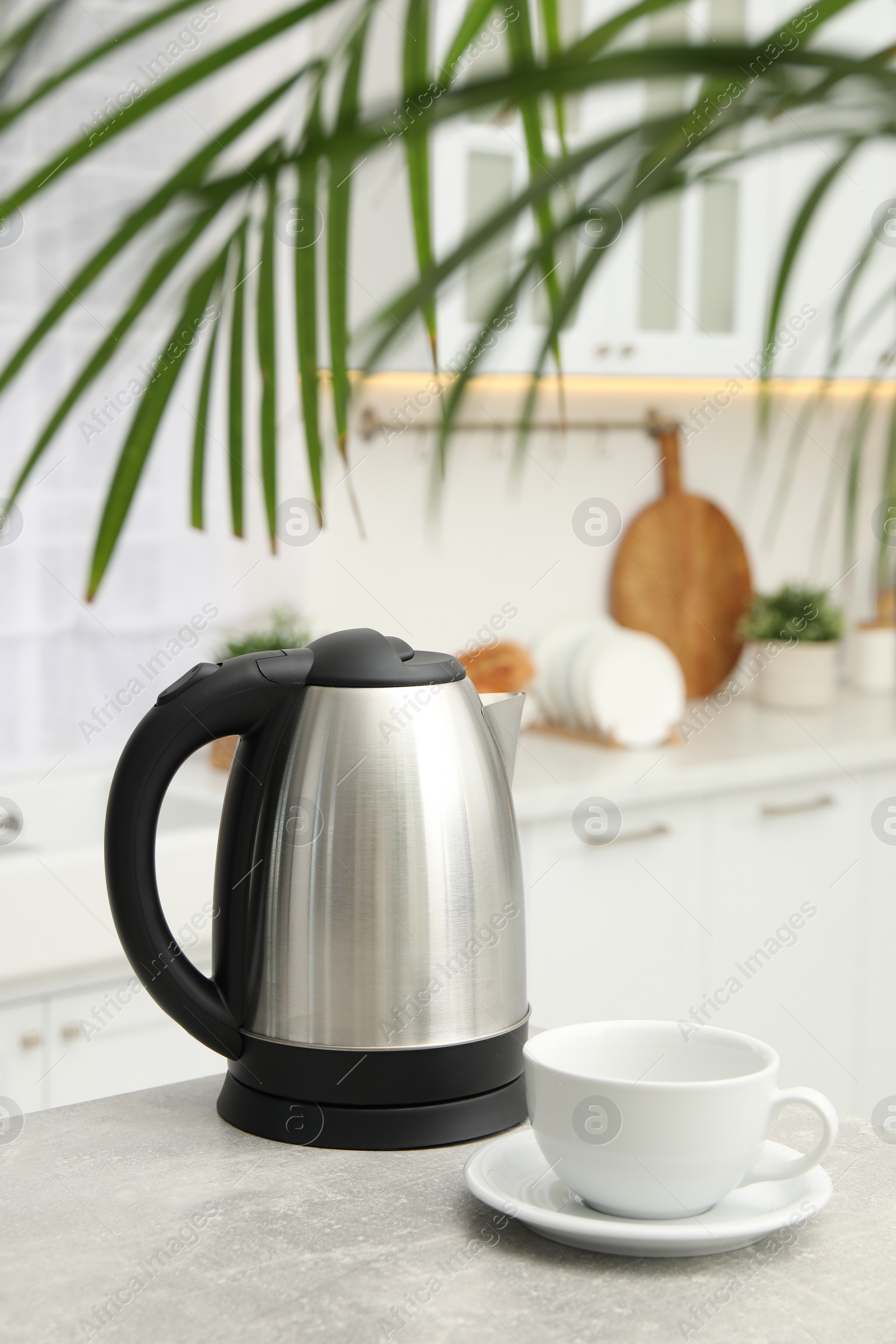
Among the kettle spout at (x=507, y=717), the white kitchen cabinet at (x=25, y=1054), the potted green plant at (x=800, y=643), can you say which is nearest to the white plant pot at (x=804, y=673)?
the potted green plant at (x=800, y=643)

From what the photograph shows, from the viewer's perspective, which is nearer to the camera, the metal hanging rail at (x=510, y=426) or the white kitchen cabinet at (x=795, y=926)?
the white kitchen cabinet at (x=795, y=926)

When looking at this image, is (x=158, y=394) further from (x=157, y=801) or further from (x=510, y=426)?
(x=510, y=426)

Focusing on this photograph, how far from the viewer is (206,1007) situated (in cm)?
74

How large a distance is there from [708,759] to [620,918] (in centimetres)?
30

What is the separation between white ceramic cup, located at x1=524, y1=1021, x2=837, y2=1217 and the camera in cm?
59

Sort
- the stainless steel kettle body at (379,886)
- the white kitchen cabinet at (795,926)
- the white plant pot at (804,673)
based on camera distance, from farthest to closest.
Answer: the white plant pot at (804,673) → the white kitchen cabinet at (795,926) → the stainless steel kettle body at (379,886)

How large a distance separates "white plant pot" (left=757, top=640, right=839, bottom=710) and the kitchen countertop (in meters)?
0.02

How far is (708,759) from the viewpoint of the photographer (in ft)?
7.34

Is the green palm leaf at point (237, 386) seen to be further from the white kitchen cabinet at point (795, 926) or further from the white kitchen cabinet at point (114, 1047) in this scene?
the white kitchen cabinet at point (795, 926)

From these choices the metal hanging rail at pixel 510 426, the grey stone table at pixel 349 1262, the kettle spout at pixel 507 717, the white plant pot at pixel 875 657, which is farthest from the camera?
the white plant pot at pixel 875 657

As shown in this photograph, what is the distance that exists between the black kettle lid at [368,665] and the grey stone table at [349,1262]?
0.24 meters

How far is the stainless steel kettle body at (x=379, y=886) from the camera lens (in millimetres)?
707

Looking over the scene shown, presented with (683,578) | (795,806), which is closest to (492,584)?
(683,578)

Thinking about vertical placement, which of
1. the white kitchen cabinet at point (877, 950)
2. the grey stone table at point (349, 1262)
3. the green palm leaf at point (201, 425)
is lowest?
the white kitchen cabinet at point (877, 950)
